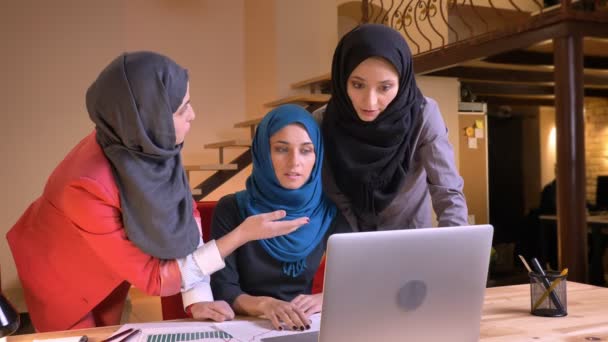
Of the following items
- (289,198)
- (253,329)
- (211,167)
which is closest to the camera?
(253,329)

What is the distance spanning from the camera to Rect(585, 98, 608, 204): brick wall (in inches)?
306

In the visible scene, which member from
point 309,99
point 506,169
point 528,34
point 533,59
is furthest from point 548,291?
point 506,169

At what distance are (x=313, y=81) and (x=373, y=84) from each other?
3715 millimetres

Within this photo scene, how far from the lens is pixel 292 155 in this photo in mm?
1716

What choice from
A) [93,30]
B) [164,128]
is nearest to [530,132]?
[93,30]

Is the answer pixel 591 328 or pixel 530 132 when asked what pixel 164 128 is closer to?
pixel 591 328

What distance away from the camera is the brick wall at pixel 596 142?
306 inches

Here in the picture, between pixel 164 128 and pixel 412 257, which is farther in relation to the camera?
pixel 164 128

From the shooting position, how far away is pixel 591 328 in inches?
52.2

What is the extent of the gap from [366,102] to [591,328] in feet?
2.74

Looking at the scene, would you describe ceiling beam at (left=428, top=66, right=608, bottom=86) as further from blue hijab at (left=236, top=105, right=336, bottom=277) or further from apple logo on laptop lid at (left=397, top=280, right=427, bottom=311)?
apple logo on laptop lid at (left=397, top=280, right=427, bottom=311)

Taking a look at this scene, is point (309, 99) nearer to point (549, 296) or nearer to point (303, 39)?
point (303, 39)

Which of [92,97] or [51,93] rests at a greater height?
[51,93]

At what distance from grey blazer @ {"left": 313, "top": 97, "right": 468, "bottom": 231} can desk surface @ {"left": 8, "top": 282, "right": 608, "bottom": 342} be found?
0.92 ft
